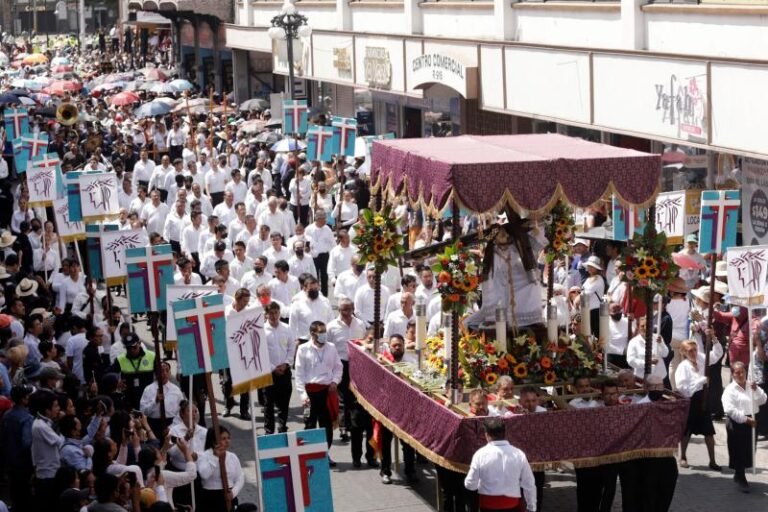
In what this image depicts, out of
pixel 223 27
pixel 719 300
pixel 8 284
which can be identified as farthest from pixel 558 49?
pixel 223 27

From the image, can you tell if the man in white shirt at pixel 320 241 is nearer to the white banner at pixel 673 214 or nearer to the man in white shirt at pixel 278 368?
the man in white shirt at pixel 278 368

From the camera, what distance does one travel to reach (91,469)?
12.1m

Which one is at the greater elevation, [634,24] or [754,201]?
[634,24]

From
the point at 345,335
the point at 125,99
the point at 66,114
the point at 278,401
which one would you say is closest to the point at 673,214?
the point at 345,335

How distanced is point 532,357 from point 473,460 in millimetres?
2226

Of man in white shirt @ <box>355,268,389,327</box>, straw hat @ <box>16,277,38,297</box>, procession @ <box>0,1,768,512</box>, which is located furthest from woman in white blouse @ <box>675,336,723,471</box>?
straw hat @ <box>16,277,38,297</box>

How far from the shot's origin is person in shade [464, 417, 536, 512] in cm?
1194

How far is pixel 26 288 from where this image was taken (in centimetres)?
1912

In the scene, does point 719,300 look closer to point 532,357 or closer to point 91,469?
point 532,357

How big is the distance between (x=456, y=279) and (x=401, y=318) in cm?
355

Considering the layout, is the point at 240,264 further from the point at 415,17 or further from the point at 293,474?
the point at 415,17

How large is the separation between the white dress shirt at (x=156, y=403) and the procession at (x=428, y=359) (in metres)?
0.04

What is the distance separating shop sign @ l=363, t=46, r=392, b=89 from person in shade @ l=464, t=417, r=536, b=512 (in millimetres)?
21791

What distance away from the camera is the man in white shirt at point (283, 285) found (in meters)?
18.9
